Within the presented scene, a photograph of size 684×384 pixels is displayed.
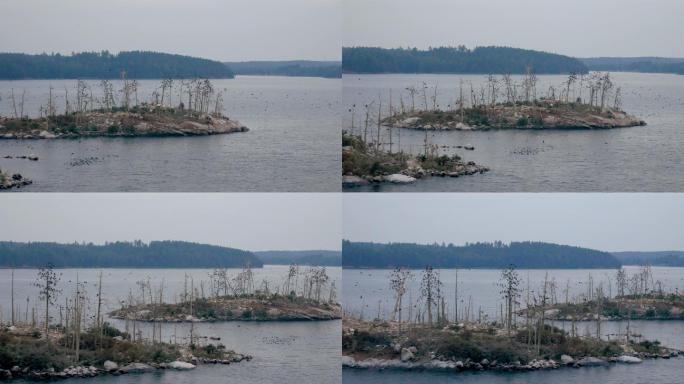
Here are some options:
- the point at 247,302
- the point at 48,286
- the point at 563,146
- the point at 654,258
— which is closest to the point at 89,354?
the point at 48,286

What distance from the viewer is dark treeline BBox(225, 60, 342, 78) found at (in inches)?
392

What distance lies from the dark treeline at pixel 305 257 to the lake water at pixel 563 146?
0.62m

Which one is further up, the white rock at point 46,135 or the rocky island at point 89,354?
the white rock at point 46,135

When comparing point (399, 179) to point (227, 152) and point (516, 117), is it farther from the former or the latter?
point (227, 152)

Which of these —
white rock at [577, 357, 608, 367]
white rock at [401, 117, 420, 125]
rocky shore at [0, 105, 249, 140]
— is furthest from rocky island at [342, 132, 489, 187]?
white rock at [577, 357, 608, 367]

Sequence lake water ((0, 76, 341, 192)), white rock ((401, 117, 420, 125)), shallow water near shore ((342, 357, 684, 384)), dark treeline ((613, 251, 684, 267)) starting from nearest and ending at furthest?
shallow water near shore ((342, 357, 684, 384)) < dark treeline ((613, 251, 684, 267)) < lake water ((0, 76, 341, 192)) < white rock ((401, 117, 420, 125))

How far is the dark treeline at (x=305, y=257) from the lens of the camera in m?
9.89

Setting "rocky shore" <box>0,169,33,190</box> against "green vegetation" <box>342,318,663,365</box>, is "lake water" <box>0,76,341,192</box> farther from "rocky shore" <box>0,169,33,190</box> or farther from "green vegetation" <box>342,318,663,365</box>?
"green vegetation" <box>342,318,663,365</box>

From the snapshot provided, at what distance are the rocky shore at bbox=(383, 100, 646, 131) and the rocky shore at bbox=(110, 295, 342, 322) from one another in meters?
1.81

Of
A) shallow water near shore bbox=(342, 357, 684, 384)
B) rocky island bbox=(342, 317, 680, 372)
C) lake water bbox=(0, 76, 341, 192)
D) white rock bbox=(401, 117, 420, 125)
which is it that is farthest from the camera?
white rock bbox=(401, 117, 420, 125)

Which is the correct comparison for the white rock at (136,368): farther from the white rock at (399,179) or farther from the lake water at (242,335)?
the white rock at (399,179)

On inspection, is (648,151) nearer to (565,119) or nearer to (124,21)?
(565,119)

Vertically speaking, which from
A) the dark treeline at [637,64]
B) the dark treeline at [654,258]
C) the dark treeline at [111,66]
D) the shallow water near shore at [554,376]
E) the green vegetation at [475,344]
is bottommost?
the shallow water near shore at [554,376]

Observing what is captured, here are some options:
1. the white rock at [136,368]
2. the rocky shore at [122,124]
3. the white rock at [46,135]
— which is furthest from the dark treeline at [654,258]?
the white rock at [46,135]
